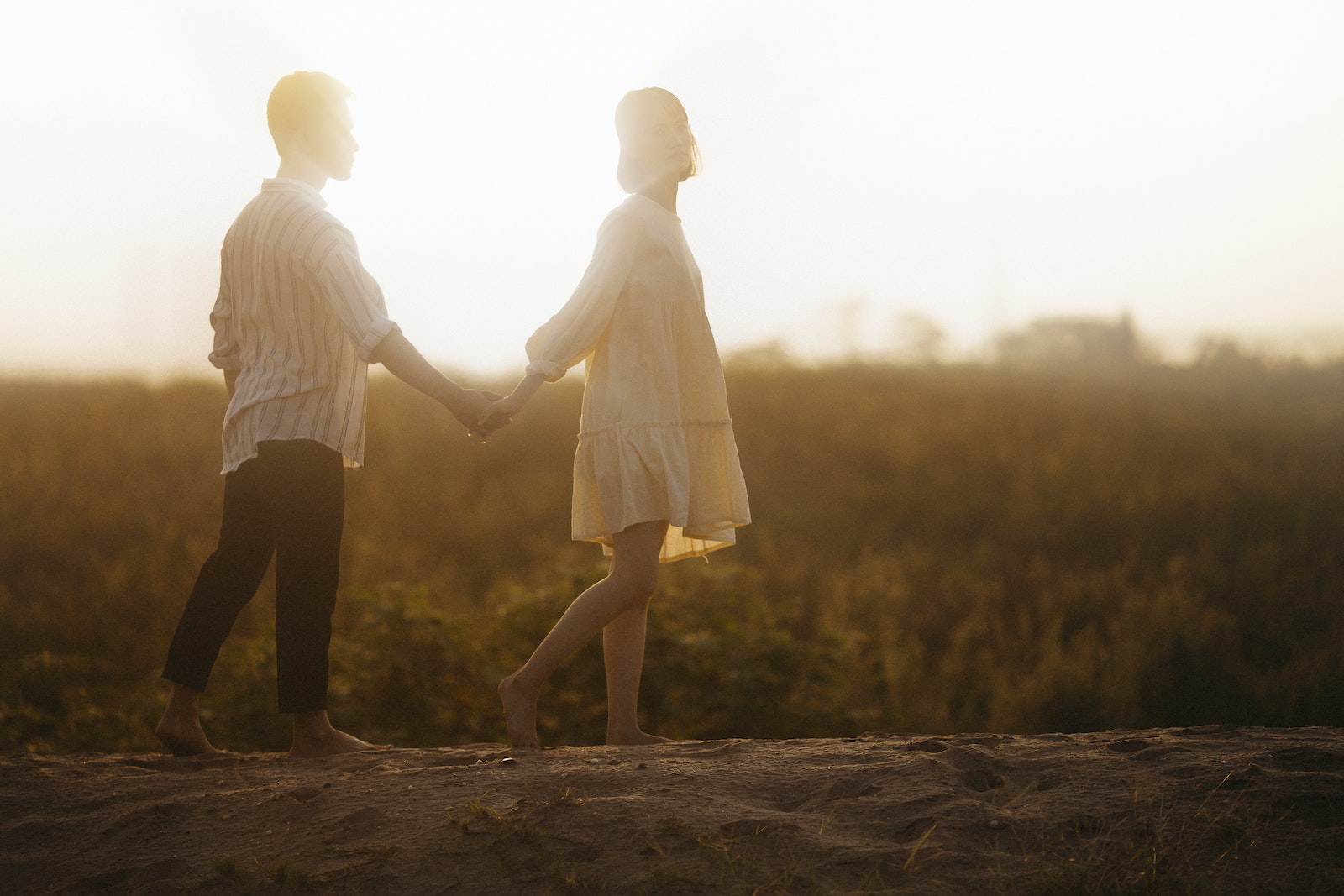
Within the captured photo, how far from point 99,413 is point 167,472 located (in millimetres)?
1869

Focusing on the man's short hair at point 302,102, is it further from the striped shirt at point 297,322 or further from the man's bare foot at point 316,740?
the man's bare foot at point 316,740

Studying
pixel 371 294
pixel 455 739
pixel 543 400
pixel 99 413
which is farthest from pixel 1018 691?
pixel 99 413

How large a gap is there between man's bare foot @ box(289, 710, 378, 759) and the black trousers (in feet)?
0.16

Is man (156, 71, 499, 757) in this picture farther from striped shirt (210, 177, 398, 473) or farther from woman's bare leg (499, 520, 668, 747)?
woman's bare leg (499, 520, 668, 747)

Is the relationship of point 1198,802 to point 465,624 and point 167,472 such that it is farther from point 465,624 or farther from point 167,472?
point 167,472

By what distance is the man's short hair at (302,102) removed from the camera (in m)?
3.19

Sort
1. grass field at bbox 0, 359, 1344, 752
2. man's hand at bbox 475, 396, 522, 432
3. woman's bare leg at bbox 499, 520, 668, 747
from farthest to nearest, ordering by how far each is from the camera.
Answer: grass field at bbox 0, 359, 1344, 752 → man's hand at bbox 475, 396, 522, 432 → woman's bare leg at bbox 499, 520, 668, 747

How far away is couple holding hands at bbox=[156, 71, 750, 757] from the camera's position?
3008 millimetres

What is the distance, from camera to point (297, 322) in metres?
3.08

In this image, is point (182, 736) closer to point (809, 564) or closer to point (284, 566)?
point (284, 566)

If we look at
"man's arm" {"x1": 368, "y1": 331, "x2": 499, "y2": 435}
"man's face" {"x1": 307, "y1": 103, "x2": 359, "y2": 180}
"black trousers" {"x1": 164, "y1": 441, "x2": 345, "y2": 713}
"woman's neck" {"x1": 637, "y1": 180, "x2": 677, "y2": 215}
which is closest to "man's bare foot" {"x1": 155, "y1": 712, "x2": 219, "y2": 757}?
"black trousers" {"x1": 164, "y1": 441, "x2": 345, "y2": 713}

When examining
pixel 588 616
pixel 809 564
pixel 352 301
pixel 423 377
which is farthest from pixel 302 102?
pixel 809 564

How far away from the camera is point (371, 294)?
10.0 ft

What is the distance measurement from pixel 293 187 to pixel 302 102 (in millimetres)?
256
